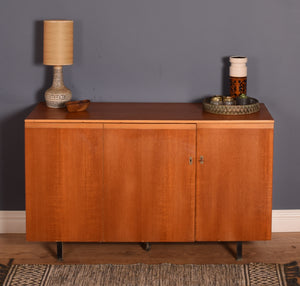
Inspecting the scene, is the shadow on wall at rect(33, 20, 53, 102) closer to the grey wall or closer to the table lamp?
the grey wall

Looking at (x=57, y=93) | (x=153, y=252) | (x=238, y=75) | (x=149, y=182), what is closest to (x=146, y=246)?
(x=153, y=252)

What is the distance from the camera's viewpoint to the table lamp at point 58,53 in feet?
11.8

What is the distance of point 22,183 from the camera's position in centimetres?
402

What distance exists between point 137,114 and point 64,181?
55cm

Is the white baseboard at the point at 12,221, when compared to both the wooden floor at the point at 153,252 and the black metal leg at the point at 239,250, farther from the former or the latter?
the black metal leg at the point at 239,250

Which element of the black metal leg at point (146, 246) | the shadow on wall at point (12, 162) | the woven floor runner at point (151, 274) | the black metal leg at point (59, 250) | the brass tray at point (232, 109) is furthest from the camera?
the shadow on wall at point (12, 162)

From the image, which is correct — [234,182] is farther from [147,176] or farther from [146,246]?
[146,246]

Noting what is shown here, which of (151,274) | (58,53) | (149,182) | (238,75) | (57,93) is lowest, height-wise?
(151,274)

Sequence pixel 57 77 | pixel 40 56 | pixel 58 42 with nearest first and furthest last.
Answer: pixel 58 42, pixel 57 77, pixel 40 56

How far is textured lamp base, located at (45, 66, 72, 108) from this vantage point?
12.1 ft

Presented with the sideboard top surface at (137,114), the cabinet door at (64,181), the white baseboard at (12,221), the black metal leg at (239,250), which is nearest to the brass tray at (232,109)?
the sideboard top surface at (137,114)

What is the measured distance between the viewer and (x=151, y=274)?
3.51 meters

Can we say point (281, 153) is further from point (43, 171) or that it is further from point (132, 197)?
point (43, 171)

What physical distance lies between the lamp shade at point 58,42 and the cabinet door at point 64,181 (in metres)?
0.43
